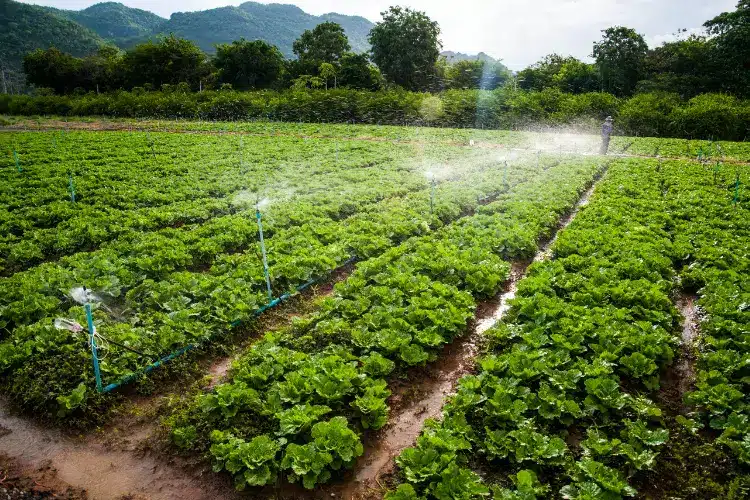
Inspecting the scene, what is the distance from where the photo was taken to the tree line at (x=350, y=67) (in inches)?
2399

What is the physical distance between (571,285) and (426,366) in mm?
3621

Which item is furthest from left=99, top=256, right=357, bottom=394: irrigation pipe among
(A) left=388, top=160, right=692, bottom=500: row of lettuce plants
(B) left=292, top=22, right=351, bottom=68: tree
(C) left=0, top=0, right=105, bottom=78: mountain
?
(C) left=0, top=0, right=105, bottom=78: mountain

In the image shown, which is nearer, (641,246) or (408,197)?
(641,246)

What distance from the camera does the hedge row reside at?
138 ft

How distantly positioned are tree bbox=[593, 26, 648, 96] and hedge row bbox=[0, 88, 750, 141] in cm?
924

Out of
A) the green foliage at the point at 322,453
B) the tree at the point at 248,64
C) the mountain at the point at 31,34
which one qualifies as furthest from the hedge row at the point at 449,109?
the mountain at the point at 31,34

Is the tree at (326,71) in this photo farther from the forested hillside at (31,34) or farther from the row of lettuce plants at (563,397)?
the forested hillside at (31,34)

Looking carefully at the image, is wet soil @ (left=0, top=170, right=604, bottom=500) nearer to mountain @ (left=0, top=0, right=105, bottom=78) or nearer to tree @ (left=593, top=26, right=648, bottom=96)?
tree @ (left=593, top=26, right=648, bottom=96)

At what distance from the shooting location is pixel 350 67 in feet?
226

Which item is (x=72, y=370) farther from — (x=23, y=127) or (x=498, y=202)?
(x=23, y=127)

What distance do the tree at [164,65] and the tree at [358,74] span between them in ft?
84.3

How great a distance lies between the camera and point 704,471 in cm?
516

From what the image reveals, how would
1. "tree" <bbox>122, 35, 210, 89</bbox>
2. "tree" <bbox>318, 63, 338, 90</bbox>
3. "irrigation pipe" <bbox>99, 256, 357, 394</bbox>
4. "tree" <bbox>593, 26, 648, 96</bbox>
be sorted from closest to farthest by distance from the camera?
1. "irrigation pipe" <bbox>99, 256, 357, 394</bbox>
2. "tree" <bbox>593, 26, 648, 96</bbox>
3. "tree" <bbox>318, 63, 338, 90</bbox>
4. "tree" <bbox>122, 35, 210, 89</bbox>

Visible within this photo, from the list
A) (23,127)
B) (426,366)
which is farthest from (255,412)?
(23,127)
